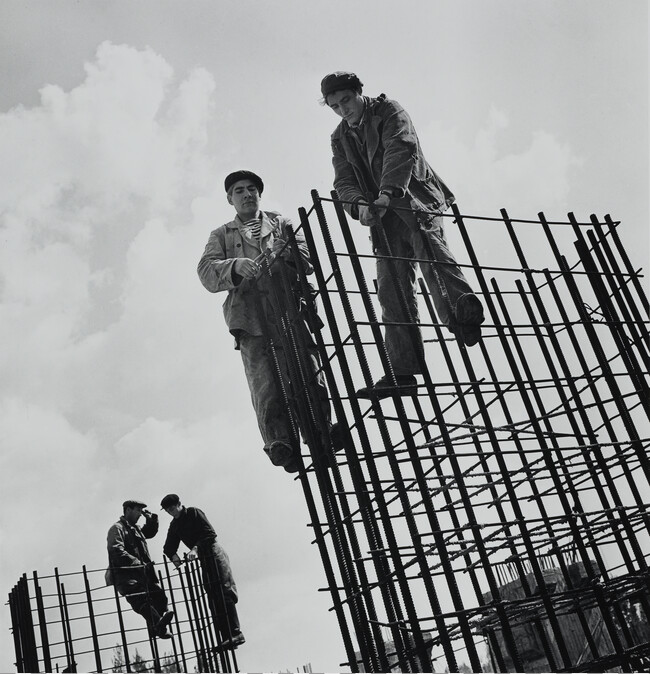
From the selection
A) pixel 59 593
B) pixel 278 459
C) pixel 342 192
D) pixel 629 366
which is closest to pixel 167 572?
pixel 59 593

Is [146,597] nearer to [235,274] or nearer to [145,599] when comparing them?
[145,599]

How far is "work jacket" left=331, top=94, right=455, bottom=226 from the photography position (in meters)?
5.76

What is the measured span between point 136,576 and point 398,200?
608 cm

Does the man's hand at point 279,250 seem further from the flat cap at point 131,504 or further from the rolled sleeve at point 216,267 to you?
the flat cap at point 131,504

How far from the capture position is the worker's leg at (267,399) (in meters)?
5.65

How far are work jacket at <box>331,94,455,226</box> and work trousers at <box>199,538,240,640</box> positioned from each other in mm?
5357

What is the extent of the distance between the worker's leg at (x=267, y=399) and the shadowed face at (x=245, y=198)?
1.24 meters

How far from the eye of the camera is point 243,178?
271 inches

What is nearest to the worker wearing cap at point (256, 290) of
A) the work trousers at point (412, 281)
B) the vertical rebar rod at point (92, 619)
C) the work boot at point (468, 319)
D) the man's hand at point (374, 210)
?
the man's hand at point (374, 210)

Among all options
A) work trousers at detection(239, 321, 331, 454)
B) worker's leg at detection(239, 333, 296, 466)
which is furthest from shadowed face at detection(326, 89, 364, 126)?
→ worker's leg at detection(239, 333, 296, 466)

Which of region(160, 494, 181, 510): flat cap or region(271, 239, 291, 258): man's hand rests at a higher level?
region(271, 239, 291, 258): man's hand

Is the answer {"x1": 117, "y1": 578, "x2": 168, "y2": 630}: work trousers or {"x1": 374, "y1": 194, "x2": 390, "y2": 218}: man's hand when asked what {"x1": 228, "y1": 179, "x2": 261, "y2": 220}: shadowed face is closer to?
{"x1": 374, "y1": 194, "x2": 390, "y2": 218}: man's hand

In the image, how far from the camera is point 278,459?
5.64m

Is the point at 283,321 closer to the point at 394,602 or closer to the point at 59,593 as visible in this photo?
the point at 394,602
